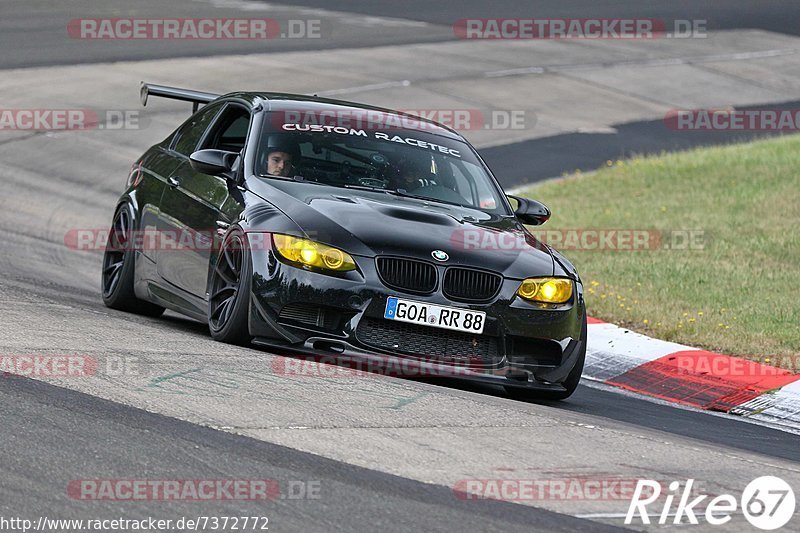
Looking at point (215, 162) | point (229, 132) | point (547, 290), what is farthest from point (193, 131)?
point (547, 290)

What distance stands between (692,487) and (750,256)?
27.9 feet

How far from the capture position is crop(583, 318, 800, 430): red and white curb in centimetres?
932

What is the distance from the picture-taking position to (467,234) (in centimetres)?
831

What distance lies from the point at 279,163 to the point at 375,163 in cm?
60

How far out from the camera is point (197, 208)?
909cm

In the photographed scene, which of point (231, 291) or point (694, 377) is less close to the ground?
point (231, 291)

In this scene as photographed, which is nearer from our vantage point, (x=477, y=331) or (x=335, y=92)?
(x=477, y=331)

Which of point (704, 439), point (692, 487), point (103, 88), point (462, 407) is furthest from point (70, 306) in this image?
point (103, 88)

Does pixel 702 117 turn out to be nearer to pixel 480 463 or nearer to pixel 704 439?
pixel 704 439

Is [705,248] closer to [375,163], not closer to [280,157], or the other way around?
[375,163]

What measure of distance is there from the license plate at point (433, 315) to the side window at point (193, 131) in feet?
8.80

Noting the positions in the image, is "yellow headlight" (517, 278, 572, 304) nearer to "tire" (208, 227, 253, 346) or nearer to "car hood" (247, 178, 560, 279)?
"car hood" (247, 178, 560, 279)

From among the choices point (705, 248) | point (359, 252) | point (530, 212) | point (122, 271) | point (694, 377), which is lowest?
point (705, 248)

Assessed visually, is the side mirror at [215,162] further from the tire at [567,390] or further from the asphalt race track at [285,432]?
the tire at [567,390]
